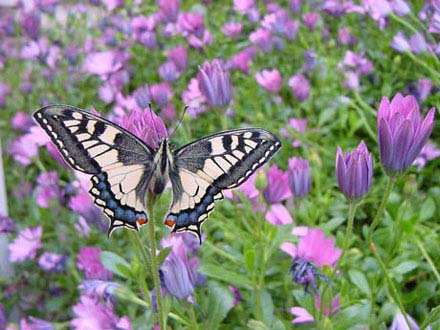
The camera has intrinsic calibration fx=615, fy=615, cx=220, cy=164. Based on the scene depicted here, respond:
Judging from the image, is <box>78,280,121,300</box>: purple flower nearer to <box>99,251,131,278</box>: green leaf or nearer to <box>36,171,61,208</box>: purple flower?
<box>99,251,131,278</box>: green leaf

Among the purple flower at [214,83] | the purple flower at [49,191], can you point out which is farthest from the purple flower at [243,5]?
the purple flower at [214,83]

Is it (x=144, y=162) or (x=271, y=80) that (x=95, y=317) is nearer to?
(x=144, y=162)

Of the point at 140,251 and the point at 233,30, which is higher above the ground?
the point at 233,30

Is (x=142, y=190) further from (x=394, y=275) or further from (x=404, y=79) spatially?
(x=404, y=79)

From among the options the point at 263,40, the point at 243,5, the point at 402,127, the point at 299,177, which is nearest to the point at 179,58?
the point at 263,40

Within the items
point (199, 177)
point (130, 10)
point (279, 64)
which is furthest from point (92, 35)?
point (199, 177)
